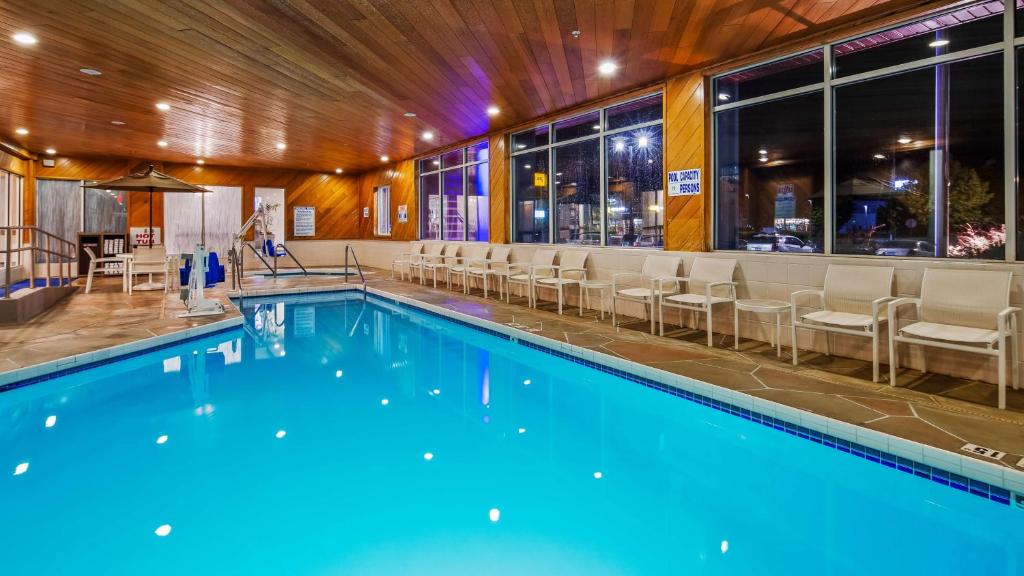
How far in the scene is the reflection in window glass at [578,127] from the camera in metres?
7.96

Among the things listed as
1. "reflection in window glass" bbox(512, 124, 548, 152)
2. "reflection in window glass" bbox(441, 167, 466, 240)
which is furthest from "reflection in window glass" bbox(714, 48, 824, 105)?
"reflection in window glass" bbox(441, 167, 466, 240)

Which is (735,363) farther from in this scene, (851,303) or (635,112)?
(635,112)

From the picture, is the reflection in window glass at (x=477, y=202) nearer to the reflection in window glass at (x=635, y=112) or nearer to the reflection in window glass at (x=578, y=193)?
the reflection in window glass at (x=578, y=193)

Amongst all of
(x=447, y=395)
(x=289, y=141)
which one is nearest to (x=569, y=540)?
(x=447, y=395)

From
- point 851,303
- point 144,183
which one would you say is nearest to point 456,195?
point 144,183

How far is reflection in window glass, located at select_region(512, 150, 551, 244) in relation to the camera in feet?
30.0

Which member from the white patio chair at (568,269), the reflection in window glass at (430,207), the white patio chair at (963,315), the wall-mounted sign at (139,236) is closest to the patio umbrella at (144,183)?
the reflection in window glass at (430,207)

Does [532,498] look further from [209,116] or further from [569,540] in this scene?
[209,116]

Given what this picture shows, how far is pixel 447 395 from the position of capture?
4.48 meters

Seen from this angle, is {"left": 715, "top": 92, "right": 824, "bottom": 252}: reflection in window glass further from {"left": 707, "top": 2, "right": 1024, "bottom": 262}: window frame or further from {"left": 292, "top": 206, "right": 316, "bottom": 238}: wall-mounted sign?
{"left": 292, "top": 206, "right": 316, "bottom": 238}: wall-mounted sign

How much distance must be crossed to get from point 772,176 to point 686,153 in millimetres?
980

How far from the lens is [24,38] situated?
516 cm

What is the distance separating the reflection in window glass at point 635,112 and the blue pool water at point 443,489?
13.1 feet

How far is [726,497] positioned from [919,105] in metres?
4.11
